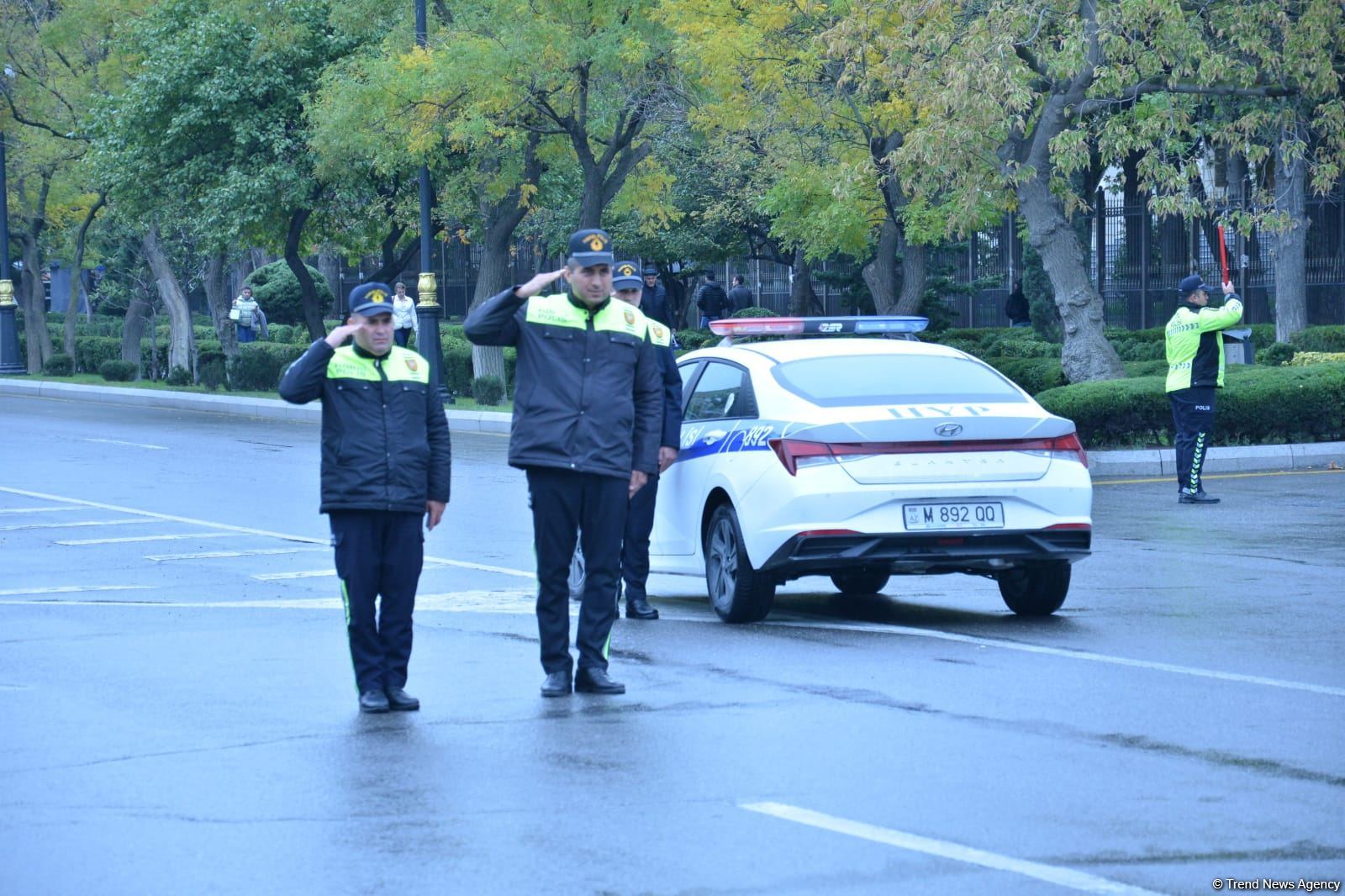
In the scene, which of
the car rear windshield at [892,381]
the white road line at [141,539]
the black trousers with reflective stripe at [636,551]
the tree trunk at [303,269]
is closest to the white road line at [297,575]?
the white road line at [141,539]

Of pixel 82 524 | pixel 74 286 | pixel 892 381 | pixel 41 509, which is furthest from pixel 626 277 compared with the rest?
pixel 74 286

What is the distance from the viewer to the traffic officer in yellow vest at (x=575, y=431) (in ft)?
Result: 27.2

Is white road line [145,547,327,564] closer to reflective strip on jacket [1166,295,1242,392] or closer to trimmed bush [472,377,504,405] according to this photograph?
reflective strip on jacket [1166,295,1242,392]

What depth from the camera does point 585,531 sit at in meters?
8.43

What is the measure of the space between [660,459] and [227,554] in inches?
227

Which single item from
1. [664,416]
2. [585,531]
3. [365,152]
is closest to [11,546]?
[664,416]

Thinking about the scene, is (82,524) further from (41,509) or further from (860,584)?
(860,584)

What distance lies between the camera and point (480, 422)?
94.4 feet

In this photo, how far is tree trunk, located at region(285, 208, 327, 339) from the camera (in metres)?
36.8

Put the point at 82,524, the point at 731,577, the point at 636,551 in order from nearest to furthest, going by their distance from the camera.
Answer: the point at 731,577 → the point at 636,551 → the point at 82,524

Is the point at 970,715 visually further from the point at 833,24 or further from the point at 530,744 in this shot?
the point at 833,24

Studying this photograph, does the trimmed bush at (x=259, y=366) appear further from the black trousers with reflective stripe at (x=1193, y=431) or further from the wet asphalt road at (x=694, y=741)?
the wet asphalt road at (x=694, y=741)

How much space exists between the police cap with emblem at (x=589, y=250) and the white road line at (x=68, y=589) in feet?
17.8

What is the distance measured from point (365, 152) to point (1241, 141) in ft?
49.1
